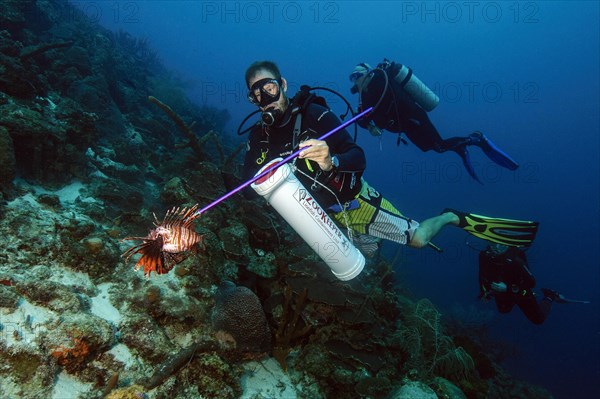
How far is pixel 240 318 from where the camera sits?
10.0ft

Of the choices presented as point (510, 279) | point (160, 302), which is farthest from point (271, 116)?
point (510, 279)

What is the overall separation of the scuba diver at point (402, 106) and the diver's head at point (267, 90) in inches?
91.8

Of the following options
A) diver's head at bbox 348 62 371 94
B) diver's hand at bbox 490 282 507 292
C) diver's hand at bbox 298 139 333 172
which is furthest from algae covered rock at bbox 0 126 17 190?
diver's hand at bbox 490 282 507 292

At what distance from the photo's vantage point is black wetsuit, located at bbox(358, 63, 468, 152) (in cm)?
601

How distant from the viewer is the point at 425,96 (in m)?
6.68

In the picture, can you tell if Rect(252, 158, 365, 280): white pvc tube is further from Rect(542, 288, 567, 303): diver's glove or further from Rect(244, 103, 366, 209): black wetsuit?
Rect(542, 288, 567, 303): diver's glove

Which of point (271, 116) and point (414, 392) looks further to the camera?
point (414, 392)

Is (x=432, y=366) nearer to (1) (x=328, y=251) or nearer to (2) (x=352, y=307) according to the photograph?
(2) (x=352, y=307)

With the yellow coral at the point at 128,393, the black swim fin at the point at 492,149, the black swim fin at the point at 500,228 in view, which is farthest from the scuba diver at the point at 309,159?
the black swim fin at the point at 492,149

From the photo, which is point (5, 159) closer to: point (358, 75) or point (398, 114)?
point (358, 75)

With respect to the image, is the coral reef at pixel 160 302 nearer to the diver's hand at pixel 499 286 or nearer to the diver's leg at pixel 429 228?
the diver's leg at pixel 429 228

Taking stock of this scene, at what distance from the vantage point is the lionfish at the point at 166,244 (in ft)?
4.98

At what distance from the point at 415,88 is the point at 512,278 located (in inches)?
185

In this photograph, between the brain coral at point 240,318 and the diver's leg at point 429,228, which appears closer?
the brain coral at point 240,318
